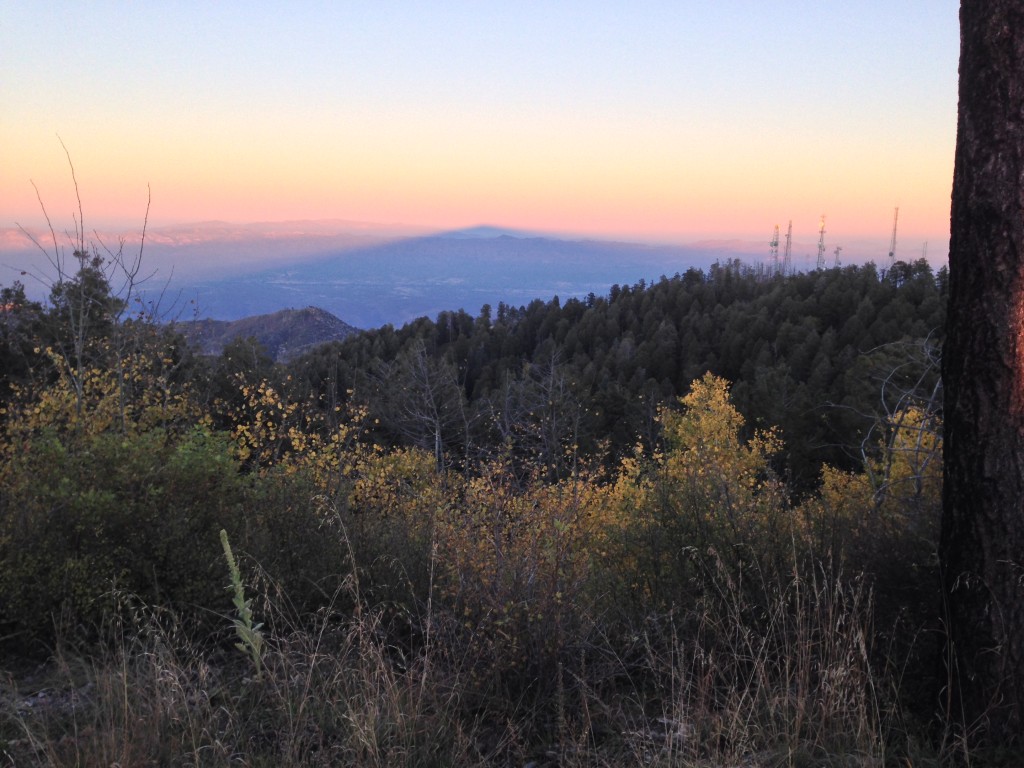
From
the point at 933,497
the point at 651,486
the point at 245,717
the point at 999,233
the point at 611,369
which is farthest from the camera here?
the point at 611,369

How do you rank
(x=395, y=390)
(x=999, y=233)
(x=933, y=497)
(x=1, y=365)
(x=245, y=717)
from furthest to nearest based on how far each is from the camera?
(x=395, y=390)
(x=1, y=365)
(x=933, y=497)
(x=245, y=717)
(x=999, y=233)

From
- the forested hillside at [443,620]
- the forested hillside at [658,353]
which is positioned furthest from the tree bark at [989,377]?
the forested hillside at [658,353]

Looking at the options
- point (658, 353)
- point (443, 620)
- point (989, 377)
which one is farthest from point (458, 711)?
point (658, 353)

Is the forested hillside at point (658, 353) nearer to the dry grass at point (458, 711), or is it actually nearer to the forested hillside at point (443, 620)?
the forested hillside at point (443, 620)

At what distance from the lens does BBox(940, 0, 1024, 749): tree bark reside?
2.76 metres

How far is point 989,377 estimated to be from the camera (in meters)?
2.80

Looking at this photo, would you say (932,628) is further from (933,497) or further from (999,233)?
(999,233)

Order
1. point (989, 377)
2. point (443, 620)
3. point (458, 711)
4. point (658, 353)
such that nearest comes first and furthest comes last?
point (989, 377)
point (458, 711)
point (443, 620)
point (658, 353)

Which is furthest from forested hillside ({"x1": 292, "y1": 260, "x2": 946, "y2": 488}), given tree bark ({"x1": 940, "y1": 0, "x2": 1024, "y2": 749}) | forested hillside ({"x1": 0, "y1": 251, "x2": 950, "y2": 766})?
tree bark ({"x1": 940, "y1": 0, "x2": 1024, "y2": 749})

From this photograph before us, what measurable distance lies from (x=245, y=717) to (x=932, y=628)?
3.19 m

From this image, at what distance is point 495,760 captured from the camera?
2.92 meters

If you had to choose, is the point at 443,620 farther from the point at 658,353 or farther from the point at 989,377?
the point at 658,353

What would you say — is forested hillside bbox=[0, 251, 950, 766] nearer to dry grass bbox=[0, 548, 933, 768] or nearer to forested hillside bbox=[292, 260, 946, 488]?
dry grass bbox=[0, 548, 933, 768]

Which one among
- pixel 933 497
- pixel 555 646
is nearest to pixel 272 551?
pixel 555 646
